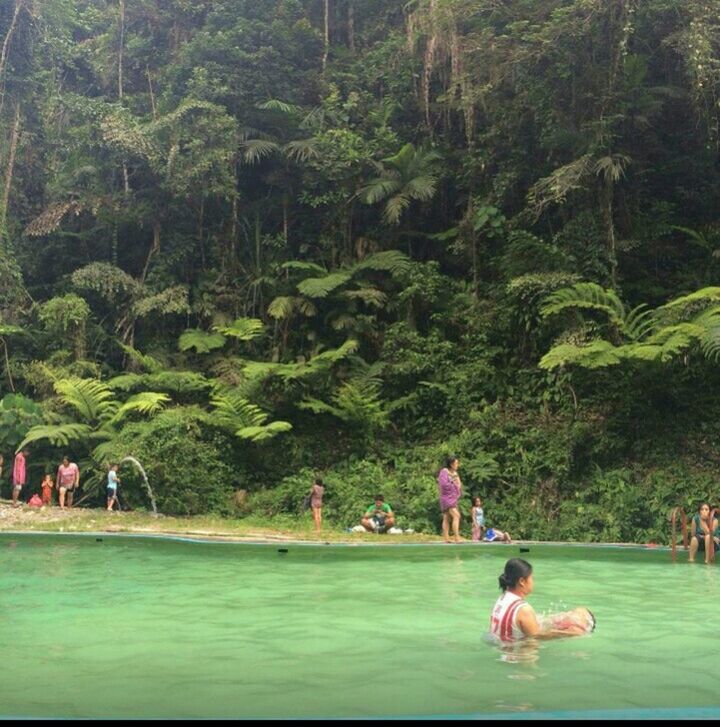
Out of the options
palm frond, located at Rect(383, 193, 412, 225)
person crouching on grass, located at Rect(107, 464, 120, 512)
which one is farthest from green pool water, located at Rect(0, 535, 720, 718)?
palm frond, located at Rect(383, 193, 412, 225)

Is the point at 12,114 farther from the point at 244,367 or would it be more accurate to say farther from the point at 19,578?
the point at 19,578

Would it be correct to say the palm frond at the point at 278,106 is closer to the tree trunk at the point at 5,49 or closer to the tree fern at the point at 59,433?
the tree trunk at the point at 5,49

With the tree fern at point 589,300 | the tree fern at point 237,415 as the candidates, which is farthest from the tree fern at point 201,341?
the tree fern at point 589,300

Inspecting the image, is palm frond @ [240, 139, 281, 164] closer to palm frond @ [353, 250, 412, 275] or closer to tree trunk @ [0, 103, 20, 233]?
palm frond @ [353, 250, 412, 275]

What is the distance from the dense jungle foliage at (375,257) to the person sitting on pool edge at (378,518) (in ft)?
2.36

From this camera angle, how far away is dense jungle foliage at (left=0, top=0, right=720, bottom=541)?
590 inches

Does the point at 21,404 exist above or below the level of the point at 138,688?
above

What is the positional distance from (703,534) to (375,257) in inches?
383

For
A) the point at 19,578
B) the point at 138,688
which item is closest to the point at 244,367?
the point at 19,578

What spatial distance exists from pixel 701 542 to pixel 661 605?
148 inches

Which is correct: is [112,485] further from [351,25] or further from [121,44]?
[351,25]

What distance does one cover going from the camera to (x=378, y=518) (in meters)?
14.2

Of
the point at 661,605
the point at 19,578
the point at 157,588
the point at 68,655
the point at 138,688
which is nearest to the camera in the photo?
the point at 138,688

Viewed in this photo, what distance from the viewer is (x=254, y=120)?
68.0ft
